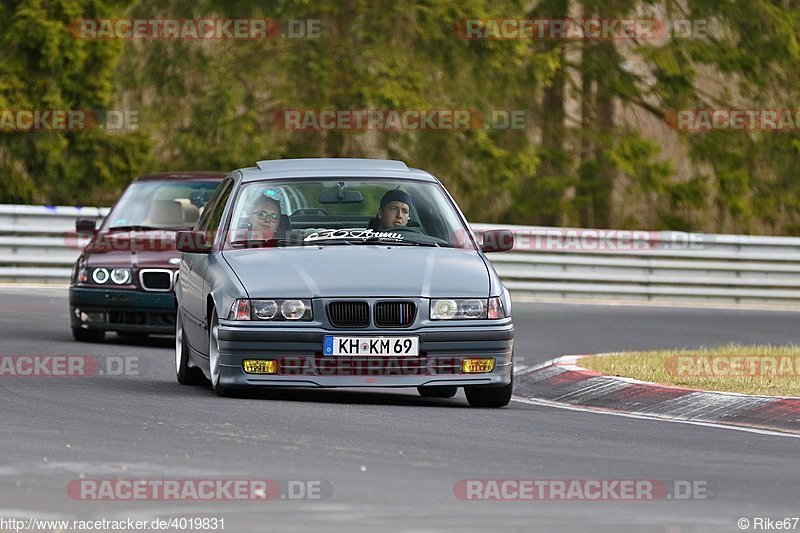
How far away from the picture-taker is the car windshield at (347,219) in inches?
476

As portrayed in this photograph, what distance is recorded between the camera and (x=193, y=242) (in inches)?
484

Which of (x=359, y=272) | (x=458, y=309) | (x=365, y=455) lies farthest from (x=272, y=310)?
(x=365, y=455)

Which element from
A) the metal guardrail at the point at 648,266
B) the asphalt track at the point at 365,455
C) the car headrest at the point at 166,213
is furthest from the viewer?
the metal guardrail at the point at 648,266

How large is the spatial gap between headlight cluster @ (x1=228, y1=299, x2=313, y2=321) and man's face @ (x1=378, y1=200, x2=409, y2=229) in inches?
53.0

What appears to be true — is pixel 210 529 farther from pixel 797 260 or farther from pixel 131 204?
pixel 797 260

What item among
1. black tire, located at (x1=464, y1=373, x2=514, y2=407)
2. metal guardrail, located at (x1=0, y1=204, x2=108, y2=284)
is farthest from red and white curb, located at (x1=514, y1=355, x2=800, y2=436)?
metal guardrail, located at (x1=0, y1=204, x2=108, y2=284)

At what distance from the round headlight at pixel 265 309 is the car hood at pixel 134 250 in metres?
5.37

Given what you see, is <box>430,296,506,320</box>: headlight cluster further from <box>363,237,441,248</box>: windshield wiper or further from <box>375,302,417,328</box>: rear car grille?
<box>363,237,441,248</box>: windshield wiper

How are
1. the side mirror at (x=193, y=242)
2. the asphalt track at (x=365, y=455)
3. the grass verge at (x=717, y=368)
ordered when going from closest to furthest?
1. the asphalt track at (x=365, y=455)
2. the side mirror at (x=193, y=242)
3. the grass verge at (x=717, y=368)

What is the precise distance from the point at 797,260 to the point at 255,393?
633 inches

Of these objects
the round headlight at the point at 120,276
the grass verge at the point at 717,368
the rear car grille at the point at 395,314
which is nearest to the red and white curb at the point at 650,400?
the grass verge at the point at 717,368

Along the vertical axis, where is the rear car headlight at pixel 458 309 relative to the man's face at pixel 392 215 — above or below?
below

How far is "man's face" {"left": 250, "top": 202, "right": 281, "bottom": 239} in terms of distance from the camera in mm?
12172

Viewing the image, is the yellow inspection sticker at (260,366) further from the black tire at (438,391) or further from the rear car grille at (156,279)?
the rear car grille at (156,279)
